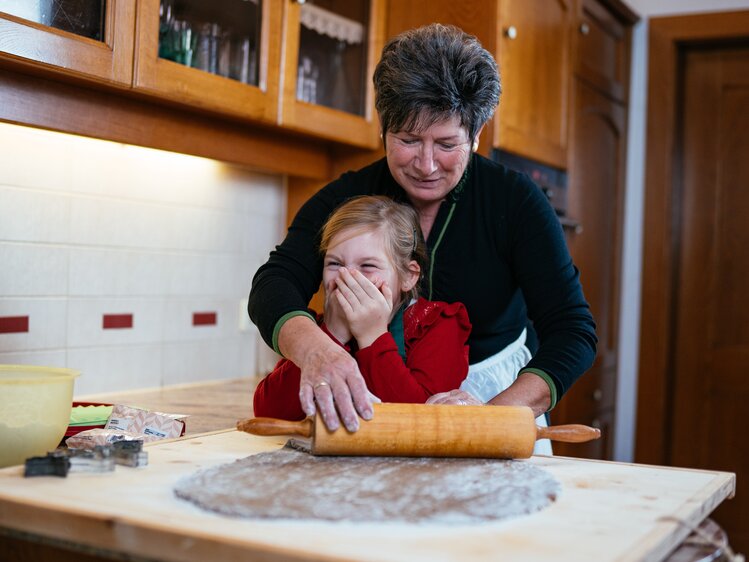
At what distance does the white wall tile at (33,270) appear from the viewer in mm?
1760

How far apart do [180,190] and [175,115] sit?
296mm

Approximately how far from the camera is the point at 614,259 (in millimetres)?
3211

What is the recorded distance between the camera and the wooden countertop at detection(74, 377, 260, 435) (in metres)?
1.59

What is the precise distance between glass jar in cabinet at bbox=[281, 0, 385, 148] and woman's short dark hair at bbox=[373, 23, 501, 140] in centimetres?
69

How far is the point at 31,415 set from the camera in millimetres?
1079

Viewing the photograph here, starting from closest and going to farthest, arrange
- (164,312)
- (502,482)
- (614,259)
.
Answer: (502,482), (164,312), (614,259)

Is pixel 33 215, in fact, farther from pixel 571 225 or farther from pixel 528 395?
pixel 571 225

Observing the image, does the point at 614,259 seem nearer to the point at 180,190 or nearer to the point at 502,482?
the point at 180,190

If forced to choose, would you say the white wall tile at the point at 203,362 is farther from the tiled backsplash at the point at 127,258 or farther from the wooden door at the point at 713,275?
the wooden door at the point at 713,275

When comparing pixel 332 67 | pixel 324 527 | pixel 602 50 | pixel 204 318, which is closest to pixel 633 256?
pixel 602 50

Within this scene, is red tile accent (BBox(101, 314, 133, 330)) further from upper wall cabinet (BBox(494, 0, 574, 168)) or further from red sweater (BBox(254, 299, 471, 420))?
upper wall cabinet (BBox(494, 0, 574, 168))

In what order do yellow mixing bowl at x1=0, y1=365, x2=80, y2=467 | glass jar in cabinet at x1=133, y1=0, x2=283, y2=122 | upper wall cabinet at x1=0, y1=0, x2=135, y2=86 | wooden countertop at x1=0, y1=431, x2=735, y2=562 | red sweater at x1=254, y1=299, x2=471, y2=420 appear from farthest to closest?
glass jar in cabinet at x1=133, y1=0, x2=283, y2=122, upper wall cabinet at x1=0, y1=0, x2=135, y2=86, red sweater at x1=254, y1=299, x2=471, y2=420, yellow mixing bowl at x1=0, y1=365, x2=80, y2=467, wooden countertop at x1=0, y1=431, x2=735, y2=562

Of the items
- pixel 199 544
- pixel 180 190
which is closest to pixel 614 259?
pixel 180 190

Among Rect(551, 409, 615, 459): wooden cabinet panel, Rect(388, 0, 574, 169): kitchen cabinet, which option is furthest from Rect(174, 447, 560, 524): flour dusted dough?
Rect(551, 409, 615, 459): wooden cabinet panel
